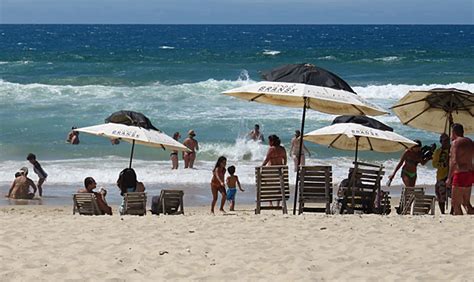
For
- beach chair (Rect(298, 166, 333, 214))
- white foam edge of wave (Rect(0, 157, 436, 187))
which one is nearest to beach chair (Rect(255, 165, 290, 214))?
beach chair (Rect(298, 166, 333, 214))

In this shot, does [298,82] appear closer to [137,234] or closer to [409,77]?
[137,234]

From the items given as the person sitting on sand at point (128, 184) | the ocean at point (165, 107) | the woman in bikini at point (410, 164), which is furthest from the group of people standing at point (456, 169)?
the ocean at point (165, 107)

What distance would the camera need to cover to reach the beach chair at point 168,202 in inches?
461

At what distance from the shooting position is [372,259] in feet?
25.7

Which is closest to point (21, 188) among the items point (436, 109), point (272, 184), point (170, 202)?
point (170, 202)

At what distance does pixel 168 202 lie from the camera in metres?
11.9

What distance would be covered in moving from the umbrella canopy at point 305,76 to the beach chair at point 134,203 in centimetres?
246

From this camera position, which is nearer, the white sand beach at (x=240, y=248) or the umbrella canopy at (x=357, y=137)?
the white sand beach at (x=240, y=248)

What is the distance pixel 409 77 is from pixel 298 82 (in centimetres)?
3341

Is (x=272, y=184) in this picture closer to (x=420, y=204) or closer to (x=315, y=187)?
(x=315, y=187)

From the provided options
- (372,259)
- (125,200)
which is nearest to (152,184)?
(125,200)

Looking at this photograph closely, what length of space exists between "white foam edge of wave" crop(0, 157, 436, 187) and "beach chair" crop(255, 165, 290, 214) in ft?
19.6

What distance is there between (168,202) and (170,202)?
0.13ft

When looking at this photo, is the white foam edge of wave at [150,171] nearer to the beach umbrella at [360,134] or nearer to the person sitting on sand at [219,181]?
the person sitting on sand at [219,181]
